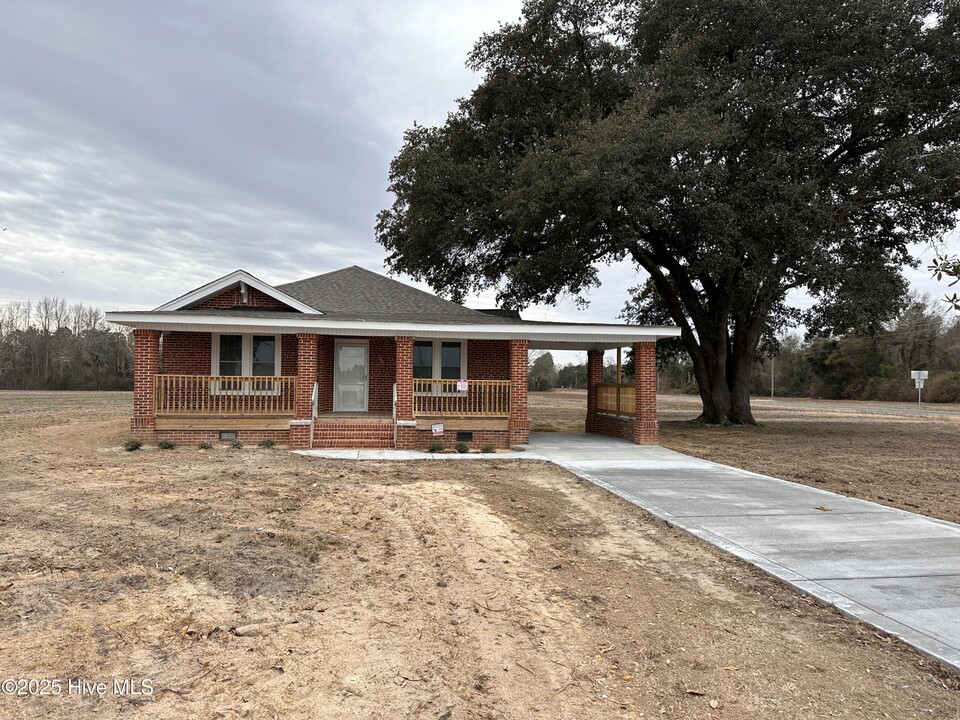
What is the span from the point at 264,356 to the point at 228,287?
1844mm

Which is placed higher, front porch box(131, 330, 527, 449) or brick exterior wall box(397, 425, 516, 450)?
front porch box(131, 330, 527, 449)

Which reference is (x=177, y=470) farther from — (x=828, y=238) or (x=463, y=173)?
(x=828, y=238)

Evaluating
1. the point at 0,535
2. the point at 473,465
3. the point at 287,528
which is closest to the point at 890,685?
the point at 287,528

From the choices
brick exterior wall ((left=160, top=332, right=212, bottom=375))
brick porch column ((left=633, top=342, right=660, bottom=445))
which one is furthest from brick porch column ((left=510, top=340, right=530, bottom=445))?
brick exterior wall ((left=160, top=332, right=212, bottom=375))

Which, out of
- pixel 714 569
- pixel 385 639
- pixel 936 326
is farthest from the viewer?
pixel 936 326

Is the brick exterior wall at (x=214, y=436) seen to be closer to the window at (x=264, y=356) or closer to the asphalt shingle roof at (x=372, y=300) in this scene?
the window at (x=264, y=356)

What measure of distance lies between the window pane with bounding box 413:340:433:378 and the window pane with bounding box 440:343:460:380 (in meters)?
0.31

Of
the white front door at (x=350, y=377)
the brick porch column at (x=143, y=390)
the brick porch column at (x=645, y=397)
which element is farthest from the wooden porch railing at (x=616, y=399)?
the brick porch column at (x=143, y=390)

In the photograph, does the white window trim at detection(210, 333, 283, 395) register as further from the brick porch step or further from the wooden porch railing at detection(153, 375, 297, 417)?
the brick porch step

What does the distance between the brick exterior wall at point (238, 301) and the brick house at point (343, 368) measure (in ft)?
0.09

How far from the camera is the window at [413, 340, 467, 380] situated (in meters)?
15.0

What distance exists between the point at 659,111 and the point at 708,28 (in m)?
3.26

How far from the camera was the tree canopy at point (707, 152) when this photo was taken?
1463 cm

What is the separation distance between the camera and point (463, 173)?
1686 cm
